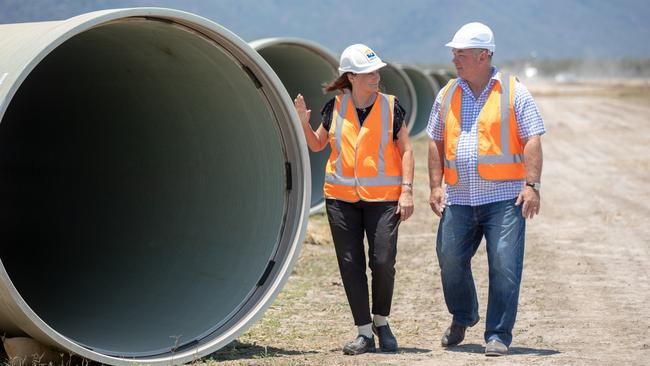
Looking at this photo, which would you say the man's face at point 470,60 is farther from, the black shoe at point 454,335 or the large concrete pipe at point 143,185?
the black shoe at point 454,335

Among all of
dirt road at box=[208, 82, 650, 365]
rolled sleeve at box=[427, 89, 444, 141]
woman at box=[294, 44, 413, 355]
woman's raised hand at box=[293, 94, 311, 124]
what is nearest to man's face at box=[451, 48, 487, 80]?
rolled sleeve at box=[427, 89, 444, 141]

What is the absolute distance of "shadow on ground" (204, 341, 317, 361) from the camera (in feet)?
21.1

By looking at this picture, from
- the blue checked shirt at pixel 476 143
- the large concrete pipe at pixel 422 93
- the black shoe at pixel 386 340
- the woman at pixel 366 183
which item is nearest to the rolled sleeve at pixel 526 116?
the blue checked shirt at pixel 476 143

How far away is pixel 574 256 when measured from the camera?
33.5ft

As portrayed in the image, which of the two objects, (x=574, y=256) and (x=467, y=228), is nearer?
(x=467, y=228)

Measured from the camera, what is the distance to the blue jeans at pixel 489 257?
618 cm

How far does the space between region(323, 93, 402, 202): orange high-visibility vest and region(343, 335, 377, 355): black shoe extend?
82 cm

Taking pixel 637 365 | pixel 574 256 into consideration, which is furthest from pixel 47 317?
pixel 574 256

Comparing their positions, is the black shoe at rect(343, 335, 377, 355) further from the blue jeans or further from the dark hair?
the dark hair

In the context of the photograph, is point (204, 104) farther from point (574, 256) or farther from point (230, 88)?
point (574, 256)

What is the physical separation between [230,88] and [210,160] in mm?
594

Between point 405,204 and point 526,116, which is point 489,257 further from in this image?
point 526,116

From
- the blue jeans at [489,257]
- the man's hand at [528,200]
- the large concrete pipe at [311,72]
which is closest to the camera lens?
the man's hand at [528,200]

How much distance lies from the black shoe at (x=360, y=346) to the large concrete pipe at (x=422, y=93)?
793 inches
